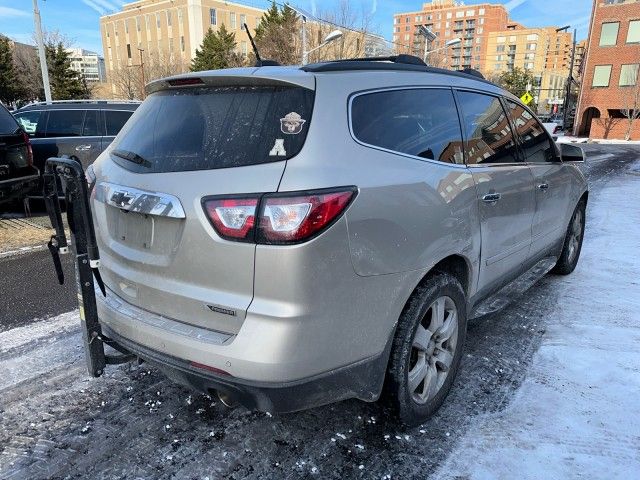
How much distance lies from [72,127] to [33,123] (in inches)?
28.2

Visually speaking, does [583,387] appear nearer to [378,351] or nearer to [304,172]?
[378,351]

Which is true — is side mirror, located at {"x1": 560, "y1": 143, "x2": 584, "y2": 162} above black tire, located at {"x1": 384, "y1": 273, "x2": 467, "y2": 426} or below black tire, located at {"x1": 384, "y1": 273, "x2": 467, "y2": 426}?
above

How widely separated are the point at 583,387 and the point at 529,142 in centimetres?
180

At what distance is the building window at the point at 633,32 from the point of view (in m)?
38.3

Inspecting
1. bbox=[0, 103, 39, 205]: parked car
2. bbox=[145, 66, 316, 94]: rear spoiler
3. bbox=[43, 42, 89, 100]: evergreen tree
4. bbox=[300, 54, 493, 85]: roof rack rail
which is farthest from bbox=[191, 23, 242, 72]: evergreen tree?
bbox=[145, 66, 316, 94]: rear spoiler

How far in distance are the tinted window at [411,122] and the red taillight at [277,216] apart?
1.47 feet

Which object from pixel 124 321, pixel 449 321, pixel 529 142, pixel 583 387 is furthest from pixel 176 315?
pixel 529 142

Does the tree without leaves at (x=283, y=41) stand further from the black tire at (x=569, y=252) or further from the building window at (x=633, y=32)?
the black tire at (x=569, y=252)

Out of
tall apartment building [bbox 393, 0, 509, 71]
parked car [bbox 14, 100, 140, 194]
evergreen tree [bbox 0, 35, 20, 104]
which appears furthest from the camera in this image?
tall apartment building [bbox 393, 0, 509, 71]

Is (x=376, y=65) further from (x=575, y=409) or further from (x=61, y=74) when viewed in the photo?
(x=61, y=74)

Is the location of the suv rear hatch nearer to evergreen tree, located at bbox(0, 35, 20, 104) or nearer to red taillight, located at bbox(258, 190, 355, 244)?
red taillight, located at bbox(258, 190, 355, 244)

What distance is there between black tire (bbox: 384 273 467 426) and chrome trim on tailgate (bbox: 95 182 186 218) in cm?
113

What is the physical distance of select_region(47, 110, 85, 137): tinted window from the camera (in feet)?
26.9

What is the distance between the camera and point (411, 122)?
8.32 feet
